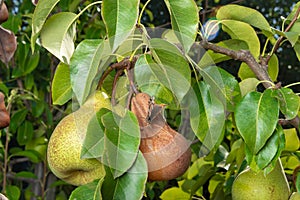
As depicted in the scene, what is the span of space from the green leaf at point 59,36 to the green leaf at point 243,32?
9.9 inches

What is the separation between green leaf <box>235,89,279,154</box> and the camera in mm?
658

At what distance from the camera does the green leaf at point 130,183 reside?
60 centimetres

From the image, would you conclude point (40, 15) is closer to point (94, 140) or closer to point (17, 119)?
point (94, 140)

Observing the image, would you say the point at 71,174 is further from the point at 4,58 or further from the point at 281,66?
the point at 281,66

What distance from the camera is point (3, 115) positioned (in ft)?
2.30

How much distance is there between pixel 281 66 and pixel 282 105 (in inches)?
82.2

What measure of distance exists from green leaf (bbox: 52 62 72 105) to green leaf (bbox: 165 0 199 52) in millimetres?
179

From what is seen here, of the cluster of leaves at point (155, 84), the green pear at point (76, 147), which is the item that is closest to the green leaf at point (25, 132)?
the cluster of leaves at point (155, 84)

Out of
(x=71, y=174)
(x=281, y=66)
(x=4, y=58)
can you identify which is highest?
(x=4, y=58)

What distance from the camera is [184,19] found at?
24.8 inches

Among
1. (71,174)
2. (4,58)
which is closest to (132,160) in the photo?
(71,174)

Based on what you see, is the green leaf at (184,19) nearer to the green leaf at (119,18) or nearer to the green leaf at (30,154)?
the green leaf at (119,18)

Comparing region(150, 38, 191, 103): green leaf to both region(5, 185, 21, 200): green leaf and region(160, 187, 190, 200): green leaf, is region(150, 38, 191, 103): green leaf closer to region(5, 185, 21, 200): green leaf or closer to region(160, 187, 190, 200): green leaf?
region(160, 187, 190, 200): green leaf

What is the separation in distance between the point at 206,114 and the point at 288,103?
104mm
